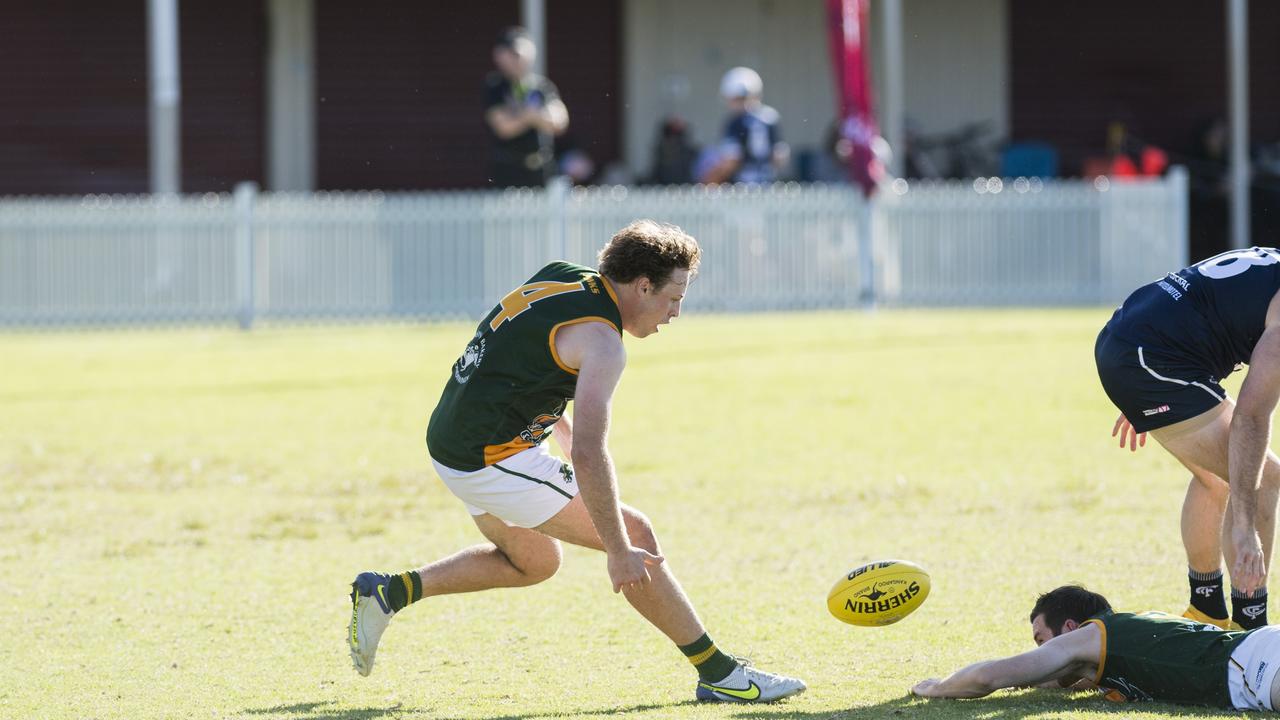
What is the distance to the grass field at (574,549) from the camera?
5676 mm

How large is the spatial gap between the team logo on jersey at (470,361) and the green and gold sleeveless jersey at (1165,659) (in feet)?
6.75

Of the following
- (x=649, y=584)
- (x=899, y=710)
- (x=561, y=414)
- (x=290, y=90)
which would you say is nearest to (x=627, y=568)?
(x=649, y=584)

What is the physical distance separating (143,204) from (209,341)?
2178mm

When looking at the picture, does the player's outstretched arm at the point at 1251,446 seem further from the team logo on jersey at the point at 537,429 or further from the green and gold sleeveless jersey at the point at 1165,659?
the team logo on jersey at the point at 537,429

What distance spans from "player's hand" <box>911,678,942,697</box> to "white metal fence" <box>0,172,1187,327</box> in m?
13.6

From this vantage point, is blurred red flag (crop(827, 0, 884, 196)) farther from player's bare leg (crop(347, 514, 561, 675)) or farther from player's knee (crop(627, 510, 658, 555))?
player's knee (crop(627, 510, 658, 555))

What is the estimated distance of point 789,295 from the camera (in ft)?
62.7

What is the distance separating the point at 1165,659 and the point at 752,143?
47.1 ft

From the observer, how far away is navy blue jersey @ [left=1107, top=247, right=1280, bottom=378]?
5.33 metres

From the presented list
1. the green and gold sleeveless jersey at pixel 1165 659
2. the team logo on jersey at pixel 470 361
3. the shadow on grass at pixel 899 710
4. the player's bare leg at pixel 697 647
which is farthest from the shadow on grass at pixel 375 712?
the green and gold sleeveless jersey at pixel 1165 659

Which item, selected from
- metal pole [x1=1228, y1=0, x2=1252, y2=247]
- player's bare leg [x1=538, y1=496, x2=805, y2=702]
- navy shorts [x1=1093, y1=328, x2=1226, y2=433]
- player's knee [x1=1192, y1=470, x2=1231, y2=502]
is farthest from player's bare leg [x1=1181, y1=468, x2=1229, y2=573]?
metal pole [x1=1228, y1=0, x2=1252, y2=247]

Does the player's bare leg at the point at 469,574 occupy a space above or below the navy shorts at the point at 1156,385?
below

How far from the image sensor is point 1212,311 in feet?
17.8

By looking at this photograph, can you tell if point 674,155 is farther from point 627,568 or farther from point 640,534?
point 627,568
